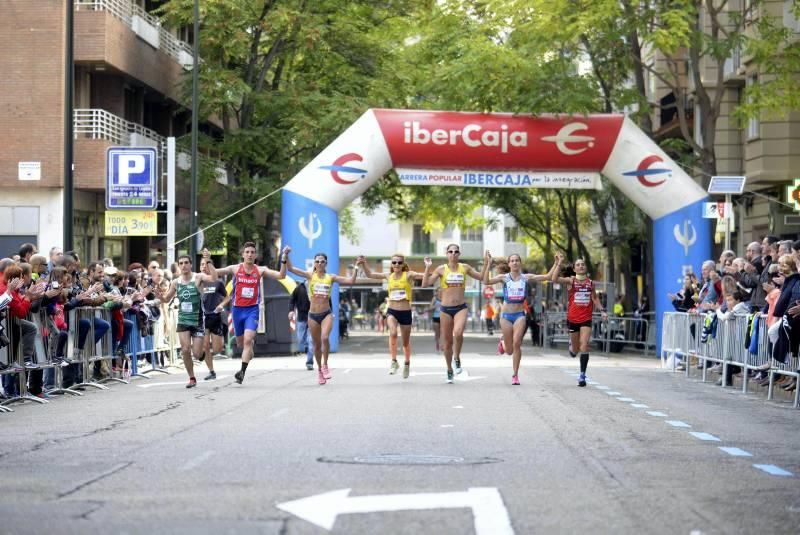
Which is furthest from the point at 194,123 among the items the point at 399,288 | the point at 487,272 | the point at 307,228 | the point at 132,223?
the point at 487,272

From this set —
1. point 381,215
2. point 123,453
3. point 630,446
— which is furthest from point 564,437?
point 381,215

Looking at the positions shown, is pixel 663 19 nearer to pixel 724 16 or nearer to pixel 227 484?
pixel 724 16

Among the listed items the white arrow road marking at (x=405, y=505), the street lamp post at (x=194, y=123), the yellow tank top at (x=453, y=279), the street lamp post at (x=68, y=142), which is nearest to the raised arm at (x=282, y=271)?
the yellow tank top at (x=453, y=279)

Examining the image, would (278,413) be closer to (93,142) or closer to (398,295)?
(398,295)

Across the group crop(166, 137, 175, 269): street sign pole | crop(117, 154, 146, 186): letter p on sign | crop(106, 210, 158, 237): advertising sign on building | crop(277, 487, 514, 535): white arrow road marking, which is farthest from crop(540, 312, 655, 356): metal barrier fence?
crop(277, 487, 514, 535): white arrow road marking

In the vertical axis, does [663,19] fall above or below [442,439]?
above

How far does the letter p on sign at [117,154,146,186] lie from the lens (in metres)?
31.8

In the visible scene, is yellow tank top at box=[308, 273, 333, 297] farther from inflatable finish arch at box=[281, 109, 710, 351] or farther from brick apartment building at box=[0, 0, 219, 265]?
brick apartment building at box=[0, 0, 219, 265]

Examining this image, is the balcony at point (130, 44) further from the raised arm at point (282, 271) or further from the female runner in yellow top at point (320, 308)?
the female runner in yellow top at point (320, 308)

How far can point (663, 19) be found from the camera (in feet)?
112

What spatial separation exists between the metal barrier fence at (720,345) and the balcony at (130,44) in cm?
1689

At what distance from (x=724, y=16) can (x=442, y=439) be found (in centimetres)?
3491

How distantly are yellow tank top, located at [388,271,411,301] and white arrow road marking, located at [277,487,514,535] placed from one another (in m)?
13.5

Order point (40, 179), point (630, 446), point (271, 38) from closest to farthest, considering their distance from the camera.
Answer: point (630, 446) < point (40, 179) < point (271, 38)
